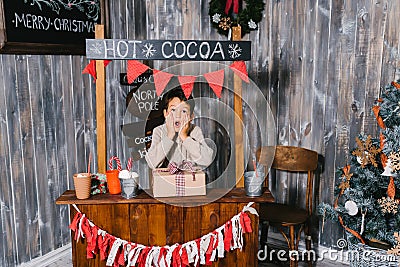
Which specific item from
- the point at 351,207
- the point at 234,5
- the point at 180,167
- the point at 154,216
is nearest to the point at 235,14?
the point at 234,5

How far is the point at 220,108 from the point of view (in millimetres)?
3316

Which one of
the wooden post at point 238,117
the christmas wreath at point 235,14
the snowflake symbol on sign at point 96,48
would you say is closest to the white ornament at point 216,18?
the christmas wreath at point 235,14

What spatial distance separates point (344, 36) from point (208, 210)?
4.80ft

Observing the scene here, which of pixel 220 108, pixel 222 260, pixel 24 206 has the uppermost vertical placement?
pixel 220 108

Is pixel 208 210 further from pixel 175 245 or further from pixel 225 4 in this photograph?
pixel 225 4

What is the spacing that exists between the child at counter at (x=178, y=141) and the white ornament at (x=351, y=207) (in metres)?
0.78

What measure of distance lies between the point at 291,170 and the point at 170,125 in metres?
1.08

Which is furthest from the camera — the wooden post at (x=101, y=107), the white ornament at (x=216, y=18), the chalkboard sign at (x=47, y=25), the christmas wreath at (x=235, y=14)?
the white ornament at (x=216, y=18)

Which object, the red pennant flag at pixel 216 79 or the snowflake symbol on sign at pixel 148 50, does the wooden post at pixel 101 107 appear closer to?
the snowflake symbol on sign at pixel 148 50

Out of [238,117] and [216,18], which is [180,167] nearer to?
[238,117]

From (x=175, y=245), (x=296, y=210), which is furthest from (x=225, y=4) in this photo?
(x=175, y=245)

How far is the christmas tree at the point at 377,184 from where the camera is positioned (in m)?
2.09

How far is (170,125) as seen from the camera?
2061 mm

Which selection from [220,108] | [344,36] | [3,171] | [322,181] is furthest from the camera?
[220,108]
